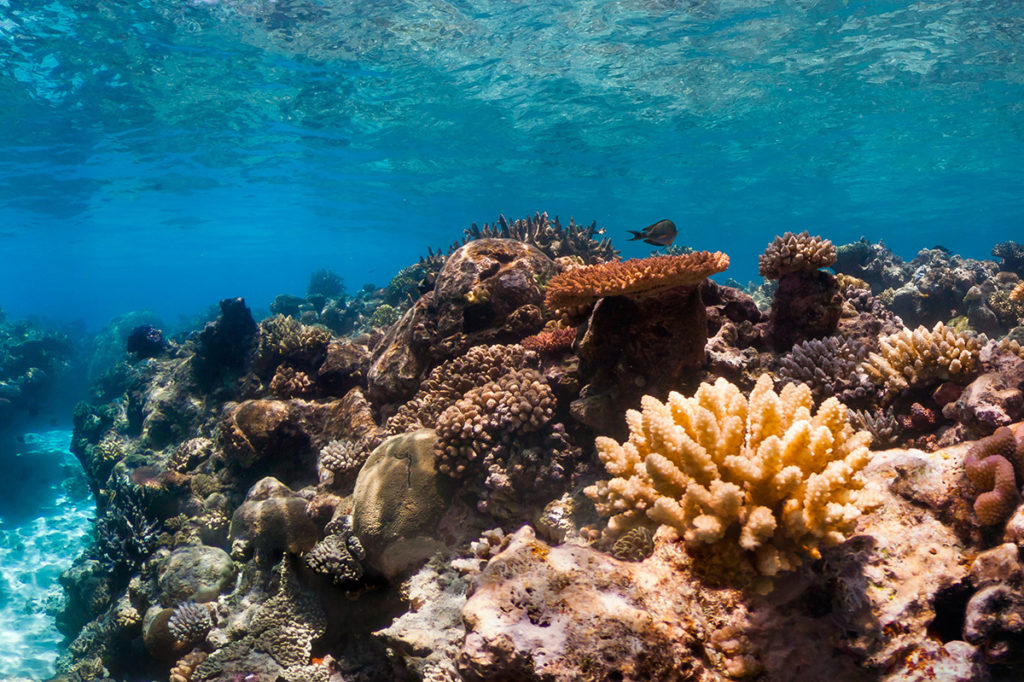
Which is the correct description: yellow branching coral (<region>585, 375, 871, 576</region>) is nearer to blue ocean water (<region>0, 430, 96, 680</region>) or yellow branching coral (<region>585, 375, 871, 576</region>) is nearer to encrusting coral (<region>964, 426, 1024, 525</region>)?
encrusting coral (<region>964, 426, 1024, 525</region>)

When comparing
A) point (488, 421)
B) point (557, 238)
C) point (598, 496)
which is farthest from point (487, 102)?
point (598, 496)

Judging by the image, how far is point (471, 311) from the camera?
6.70 m

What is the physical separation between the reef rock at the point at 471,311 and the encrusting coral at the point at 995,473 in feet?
14.6

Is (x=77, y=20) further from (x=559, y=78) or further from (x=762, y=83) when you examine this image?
(x=762, y=83)

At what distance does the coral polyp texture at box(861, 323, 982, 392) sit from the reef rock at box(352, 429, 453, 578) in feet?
13.7

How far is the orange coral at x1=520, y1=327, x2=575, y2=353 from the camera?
5602 millimetres

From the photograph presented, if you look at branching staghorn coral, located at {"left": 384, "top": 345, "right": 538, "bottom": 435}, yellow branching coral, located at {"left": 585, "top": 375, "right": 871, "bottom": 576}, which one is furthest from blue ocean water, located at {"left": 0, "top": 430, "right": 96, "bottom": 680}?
yellow branching coral, located at {"left": 585, "top": 375, "right": 871, "bottom": 576}

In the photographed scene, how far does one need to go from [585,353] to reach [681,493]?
2.19 m

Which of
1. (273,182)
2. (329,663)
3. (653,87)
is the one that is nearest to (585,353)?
(329,663)

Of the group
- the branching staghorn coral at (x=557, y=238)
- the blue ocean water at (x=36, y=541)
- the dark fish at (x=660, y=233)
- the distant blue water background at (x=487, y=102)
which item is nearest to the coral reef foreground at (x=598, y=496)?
A: the branching staghorn coral at (x=557, y=238)

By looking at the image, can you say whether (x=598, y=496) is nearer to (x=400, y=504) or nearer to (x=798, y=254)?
(x=400, y=504)

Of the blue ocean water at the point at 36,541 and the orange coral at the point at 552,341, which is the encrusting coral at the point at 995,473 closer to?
the orange coral at the point at 552,341

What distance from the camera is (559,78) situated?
2278 cm

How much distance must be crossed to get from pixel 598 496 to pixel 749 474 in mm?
1509
